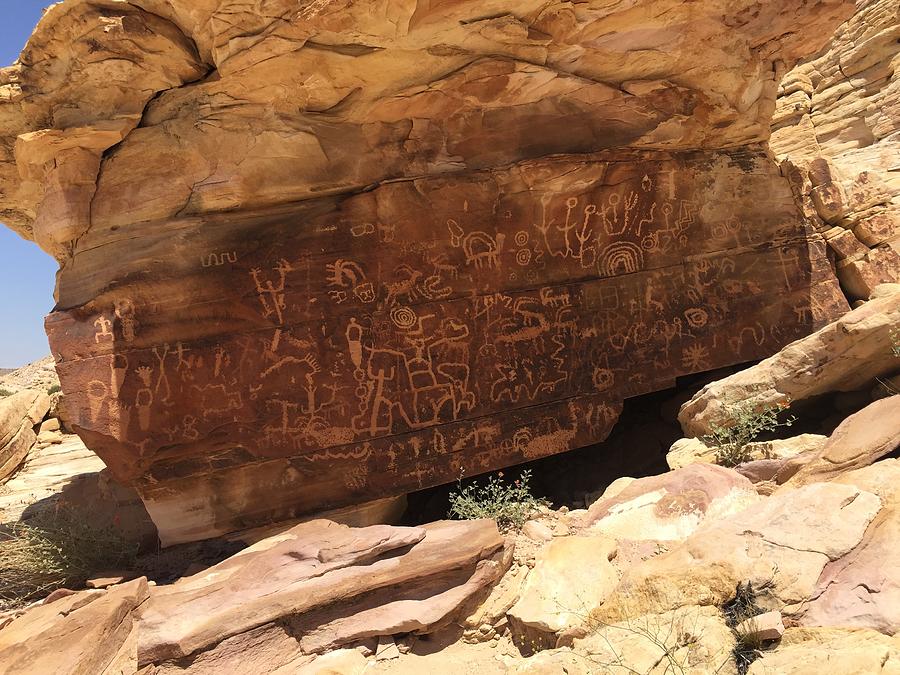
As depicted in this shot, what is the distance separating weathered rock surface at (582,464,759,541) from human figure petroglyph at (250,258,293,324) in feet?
10.6

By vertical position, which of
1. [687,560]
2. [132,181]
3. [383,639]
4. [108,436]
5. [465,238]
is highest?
[132,181]

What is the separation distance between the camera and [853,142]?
10211mm

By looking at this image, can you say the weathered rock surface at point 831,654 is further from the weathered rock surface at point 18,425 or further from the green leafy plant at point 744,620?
the weathered rock surface at point 18,425

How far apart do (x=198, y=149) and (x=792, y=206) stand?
→ 6.66 metres

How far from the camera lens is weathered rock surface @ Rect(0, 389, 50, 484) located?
805 cm

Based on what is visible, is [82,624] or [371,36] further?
[371,36]

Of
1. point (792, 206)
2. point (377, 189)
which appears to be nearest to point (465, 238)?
point (377, 189)

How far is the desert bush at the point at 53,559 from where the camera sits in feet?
15.2

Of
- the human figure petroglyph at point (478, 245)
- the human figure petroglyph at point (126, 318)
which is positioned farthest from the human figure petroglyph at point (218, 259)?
the human figure petroglyph at point (478, 245)

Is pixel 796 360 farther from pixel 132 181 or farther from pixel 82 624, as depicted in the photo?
pixel 132 181

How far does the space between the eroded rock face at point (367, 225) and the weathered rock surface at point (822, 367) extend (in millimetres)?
1176

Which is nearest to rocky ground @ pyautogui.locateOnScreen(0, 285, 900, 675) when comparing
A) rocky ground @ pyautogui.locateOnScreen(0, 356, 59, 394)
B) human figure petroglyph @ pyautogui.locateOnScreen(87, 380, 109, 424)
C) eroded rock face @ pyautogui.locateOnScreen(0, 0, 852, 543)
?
eroded rock face @ pyautogui.locateOnScreen(0, 0, 852, 543)

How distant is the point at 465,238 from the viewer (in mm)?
5707

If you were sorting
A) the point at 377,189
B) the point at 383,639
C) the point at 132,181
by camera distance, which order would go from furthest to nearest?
the point at 377,189, the point at 132,181, the point at 383,639
